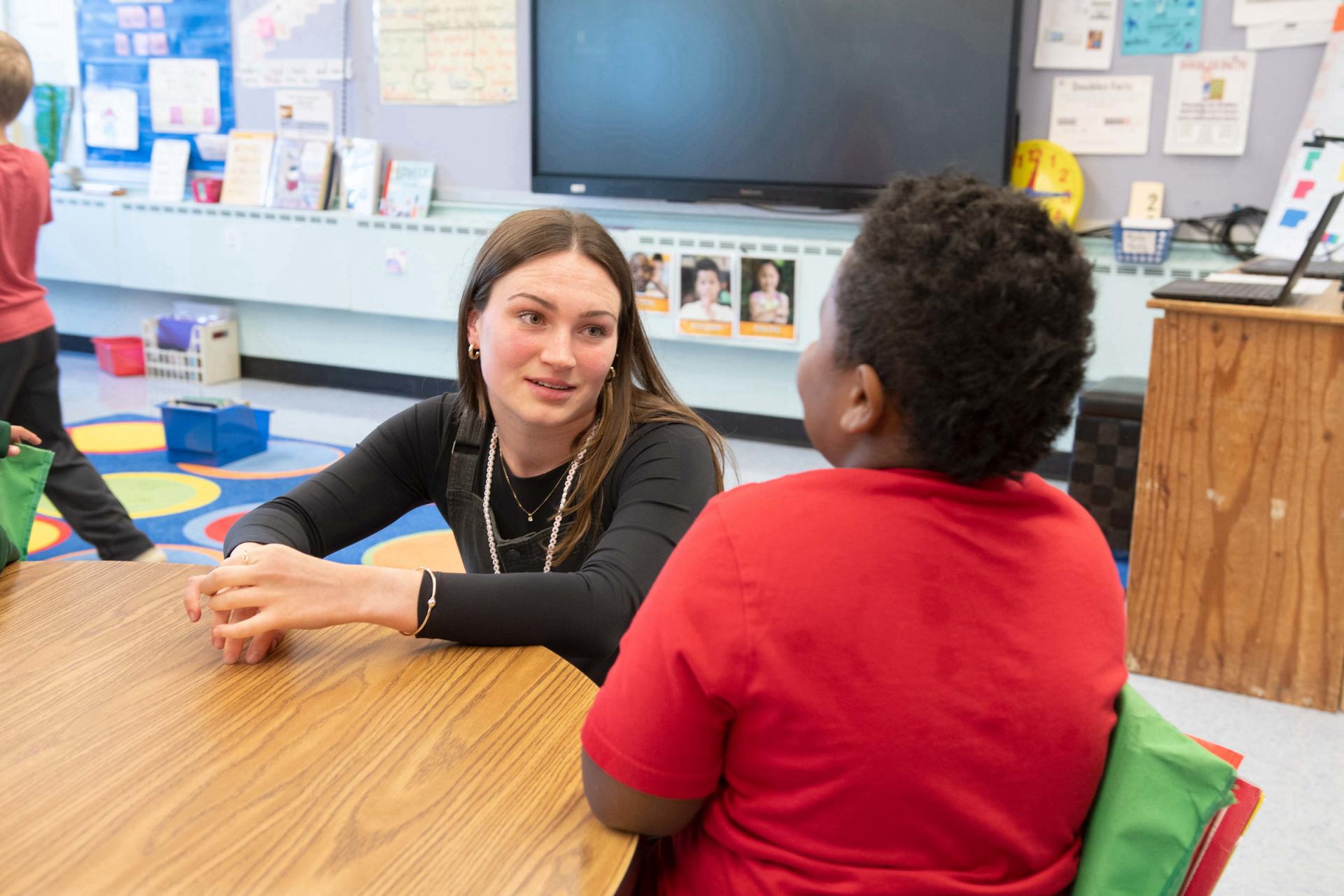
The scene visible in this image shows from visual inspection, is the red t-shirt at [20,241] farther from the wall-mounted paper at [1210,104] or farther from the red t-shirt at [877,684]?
the wall-mounted paper at [1210,104]

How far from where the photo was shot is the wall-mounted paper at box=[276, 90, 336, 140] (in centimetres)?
479

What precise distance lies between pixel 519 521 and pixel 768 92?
2787 mm

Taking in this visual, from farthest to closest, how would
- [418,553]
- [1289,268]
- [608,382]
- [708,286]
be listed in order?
1. [708,286]
2. [418,553]
3. [1289,268]
4. [608,382]

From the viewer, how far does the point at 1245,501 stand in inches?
88.1

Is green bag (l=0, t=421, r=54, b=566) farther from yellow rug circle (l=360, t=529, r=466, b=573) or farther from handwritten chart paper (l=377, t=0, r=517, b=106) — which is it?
handwritten chart paper (l=377, t=0, r=517, b=106)

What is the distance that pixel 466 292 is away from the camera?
4.79 ft

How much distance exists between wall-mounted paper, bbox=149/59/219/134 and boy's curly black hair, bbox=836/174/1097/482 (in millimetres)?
5046

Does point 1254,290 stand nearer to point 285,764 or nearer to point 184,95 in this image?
point 285,764

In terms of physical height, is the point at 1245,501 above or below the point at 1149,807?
below

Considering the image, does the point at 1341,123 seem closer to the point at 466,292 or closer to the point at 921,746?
the point at 466,292

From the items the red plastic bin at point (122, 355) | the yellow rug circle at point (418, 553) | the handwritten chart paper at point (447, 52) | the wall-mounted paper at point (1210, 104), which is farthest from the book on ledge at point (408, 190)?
the wall-mounted paper at point (1210, 104)

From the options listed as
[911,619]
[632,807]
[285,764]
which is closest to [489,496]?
[285,764]

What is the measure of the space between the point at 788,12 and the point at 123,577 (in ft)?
10.3

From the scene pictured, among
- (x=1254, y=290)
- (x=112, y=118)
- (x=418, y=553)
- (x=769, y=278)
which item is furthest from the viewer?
(x=112, y=118)
